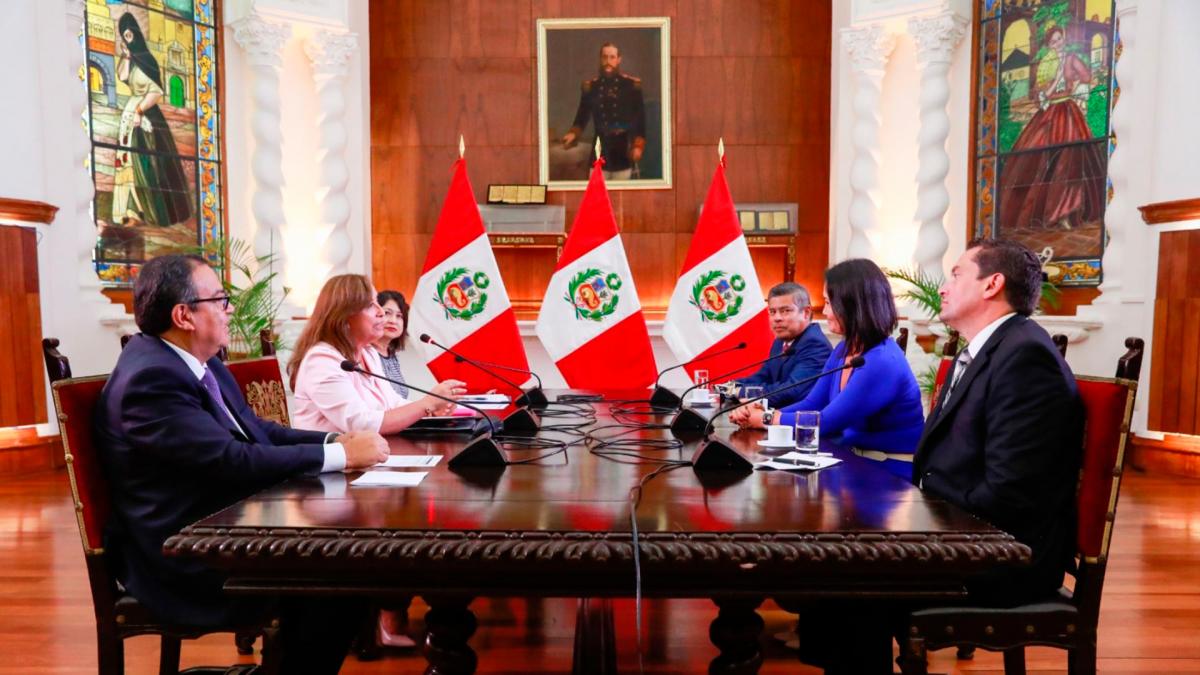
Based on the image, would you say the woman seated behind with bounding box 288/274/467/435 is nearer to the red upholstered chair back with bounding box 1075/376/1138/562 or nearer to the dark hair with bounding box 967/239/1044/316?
the dark hair with bounding box 967/239/1044/316

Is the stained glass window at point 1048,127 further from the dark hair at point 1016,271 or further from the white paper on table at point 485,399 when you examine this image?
the dark hair at point 1016,271

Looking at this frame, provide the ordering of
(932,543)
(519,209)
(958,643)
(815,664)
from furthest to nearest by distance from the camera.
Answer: (519,209), (815,664), (958,643), (932,543)

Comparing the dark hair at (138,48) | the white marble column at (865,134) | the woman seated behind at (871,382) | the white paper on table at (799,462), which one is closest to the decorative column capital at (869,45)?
the white marble column at (865,134)

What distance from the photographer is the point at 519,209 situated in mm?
7066

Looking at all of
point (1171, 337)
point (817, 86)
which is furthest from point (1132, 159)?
point (817, 86)

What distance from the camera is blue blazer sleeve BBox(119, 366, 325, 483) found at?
5.75 feet

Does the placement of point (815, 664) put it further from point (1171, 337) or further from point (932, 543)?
point (1171, 337)

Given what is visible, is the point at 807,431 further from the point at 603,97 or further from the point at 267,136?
the point at 267,136

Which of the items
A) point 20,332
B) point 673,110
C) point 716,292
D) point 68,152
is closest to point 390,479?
point 716,292

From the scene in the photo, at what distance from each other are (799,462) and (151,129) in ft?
18.8

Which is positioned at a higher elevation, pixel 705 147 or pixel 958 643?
pixel 705 147

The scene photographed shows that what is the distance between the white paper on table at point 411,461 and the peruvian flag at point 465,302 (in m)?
2.84

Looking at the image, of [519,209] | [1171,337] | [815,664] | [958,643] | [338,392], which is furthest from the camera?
[519,209]

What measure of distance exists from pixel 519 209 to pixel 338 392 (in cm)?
460
